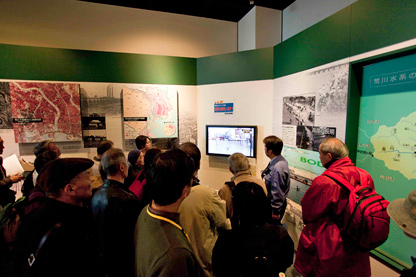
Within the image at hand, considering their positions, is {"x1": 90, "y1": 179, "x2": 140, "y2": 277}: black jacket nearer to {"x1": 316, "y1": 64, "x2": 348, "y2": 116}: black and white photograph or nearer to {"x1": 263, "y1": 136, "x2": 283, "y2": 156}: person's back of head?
{"x1": 263, "y1": 136, "x2": 283, "y2": 156}: person's back of head

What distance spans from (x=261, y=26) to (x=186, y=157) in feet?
16.1

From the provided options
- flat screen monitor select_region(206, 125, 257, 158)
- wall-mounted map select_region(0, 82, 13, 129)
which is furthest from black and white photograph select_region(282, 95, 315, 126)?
wall-mounted map select_region(0, 82, 13, 129)

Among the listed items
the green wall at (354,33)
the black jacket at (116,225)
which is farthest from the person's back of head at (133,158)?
the green wall at (354,33)

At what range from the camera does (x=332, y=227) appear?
5.60 ft

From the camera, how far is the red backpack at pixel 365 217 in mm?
1440

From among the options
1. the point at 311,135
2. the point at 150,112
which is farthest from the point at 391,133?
the point at 150,112

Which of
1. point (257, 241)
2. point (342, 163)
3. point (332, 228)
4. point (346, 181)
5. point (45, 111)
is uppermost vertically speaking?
point (45, 111)

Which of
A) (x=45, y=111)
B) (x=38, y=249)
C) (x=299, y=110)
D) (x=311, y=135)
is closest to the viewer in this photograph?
(x=38, y=249)

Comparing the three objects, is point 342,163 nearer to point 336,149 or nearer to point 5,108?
point 336,149

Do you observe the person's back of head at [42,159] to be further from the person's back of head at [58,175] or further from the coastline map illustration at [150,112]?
the coastline map illustration at [150,112]

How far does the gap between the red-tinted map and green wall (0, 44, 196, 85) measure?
0.23 m

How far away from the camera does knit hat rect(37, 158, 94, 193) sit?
1.16 meters

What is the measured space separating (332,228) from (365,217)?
1.05ft

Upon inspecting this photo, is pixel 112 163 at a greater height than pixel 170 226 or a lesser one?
greater
